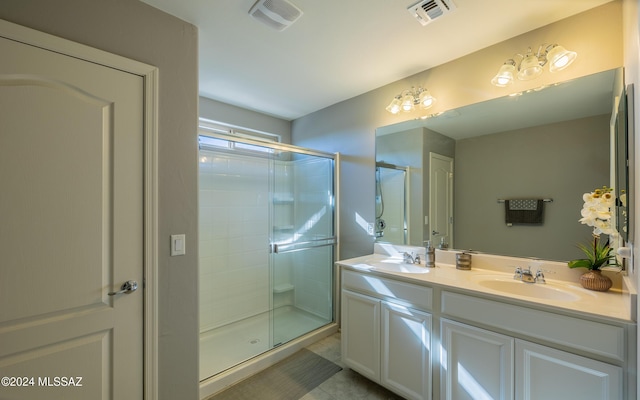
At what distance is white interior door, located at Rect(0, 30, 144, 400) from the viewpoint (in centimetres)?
112

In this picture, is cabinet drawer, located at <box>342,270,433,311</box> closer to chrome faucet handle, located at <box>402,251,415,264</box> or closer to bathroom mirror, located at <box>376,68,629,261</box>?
chrome faucet handle, located at <box>402,251,415,264</box>

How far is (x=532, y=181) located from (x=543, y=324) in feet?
2.95

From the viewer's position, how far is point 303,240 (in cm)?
281

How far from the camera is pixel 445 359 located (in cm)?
157

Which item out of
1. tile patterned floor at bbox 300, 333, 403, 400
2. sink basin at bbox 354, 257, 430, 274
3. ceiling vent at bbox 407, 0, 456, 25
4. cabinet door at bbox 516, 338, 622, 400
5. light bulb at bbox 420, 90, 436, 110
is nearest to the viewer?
cabinet door at bbox 516, 338, 622, 400

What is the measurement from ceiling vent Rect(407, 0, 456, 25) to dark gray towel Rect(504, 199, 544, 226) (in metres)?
1.26

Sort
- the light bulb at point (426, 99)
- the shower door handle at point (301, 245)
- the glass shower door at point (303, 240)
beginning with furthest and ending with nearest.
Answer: the glass shower door at point (303, 240) → the shower door handle at point (301, 245) → the light bulb at point (426, 99)

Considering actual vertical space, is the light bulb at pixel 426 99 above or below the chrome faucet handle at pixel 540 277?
above

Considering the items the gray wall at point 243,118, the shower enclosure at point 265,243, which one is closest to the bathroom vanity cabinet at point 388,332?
the shower enclosure at point 265,243

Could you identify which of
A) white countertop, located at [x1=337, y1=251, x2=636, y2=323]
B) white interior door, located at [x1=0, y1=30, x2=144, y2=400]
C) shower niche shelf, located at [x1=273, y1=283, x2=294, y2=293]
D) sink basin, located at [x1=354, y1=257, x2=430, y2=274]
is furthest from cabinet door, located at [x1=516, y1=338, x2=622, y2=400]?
shower niche shelf, located at [x1=273, y1=283, x2=294, y2=293]

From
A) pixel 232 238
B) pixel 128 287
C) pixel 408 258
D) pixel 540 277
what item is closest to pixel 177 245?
pixel 128 287

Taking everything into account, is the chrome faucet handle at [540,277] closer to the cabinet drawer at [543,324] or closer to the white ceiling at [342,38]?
the cabinet drawer at [543,324]

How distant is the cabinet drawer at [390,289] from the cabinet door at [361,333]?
6cm

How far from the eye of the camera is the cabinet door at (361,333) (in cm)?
191
